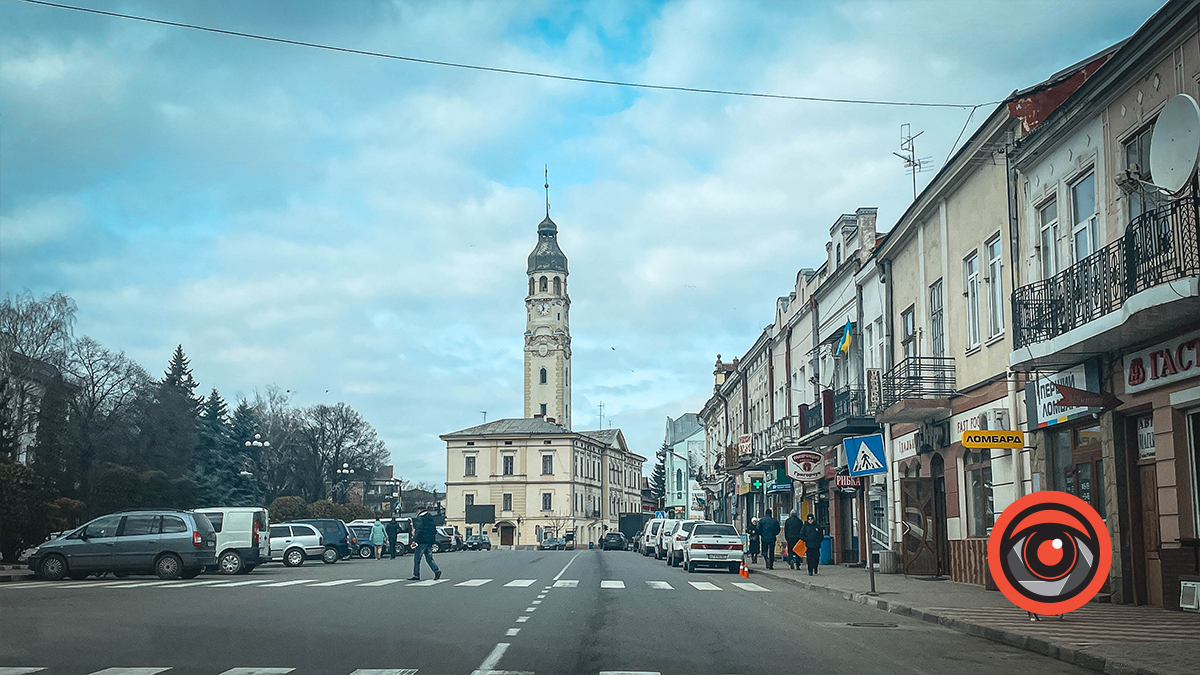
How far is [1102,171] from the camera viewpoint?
17594 mm

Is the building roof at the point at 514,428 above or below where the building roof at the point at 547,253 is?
below

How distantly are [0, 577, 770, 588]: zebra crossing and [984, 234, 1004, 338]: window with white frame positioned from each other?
24.2ft

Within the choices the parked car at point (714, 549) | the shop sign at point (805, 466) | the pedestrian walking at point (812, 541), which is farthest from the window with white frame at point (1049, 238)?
the parked car at point (714, 549)

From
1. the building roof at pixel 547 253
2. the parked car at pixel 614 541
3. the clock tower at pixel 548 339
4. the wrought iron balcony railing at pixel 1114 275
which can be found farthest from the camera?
the building roof at pixel 547 253

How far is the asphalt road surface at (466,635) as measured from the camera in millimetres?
10078

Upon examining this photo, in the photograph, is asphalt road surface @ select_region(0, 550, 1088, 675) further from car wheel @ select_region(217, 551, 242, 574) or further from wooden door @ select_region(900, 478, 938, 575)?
car wheel @ select_region(217, 551, 242, 574)

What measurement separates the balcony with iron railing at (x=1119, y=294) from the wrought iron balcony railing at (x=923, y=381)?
20.6 feet

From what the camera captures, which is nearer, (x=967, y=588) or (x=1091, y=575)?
(x=1091, y=575)

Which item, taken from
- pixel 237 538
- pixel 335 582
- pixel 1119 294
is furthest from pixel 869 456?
pixel 237 538

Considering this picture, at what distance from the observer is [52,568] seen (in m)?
25.8

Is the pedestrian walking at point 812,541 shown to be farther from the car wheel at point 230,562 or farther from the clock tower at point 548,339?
the clock tower at point 548,339

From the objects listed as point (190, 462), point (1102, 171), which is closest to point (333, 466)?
point (190, 462)

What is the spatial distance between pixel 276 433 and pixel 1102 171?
8744 cm

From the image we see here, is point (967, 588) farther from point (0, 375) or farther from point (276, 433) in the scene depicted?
point (276, 433)
